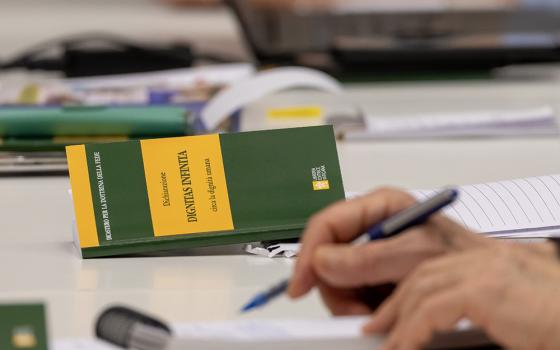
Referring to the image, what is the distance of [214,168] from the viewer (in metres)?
0.94

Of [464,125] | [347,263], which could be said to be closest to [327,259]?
[347,263]

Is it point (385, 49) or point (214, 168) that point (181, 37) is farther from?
point (214, 168)

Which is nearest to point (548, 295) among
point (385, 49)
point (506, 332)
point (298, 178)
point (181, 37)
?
point (506, 332)

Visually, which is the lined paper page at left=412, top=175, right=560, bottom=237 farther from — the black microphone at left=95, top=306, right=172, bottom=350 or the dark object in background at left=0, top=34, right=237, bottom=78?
the dark object in background at left=0, top=34, right=237, bottom=78

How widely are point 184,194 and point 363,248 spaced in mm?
283

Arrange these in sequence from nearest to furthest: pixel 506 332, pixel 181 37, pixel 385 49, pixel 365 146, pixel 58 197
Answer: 1. pixel 506 332
2. pixel 58 197
3. pixel 365 146
4. pixel 385 49
5. pixel 181 37

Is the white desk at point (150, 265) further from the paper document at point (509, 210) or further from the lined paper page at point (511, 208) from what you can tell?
the lined paper page at point (511, 208)

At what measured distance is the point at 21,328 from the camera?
662 mm

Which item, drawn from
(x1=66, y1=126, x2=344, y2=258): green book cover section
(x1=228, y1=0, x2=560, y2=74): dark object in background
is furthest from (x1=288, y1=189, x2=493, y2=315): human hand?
(x1=228, y1=0, x2=560, y2=74): dark object in background

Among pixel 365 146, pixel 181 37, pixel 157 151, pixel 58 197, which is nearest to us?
pixel 157 151

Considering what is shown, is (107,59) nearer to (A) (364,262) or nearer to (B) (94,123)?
(B) (94,123)

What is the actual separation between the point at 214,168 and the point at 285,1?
3.67ft

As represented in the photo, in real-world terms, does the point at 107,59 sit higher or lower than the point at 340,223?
higher

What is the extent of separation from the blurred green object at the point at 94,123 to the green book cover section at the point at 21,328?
61 cm
